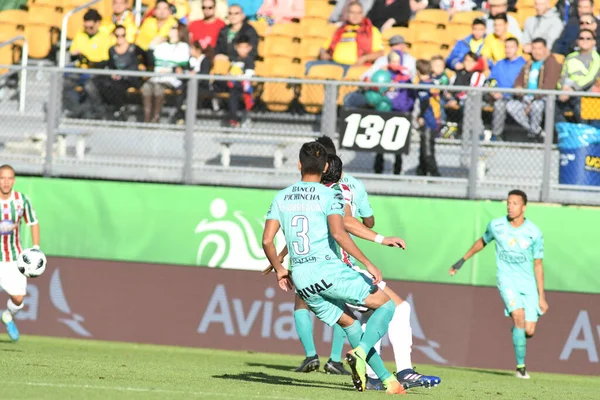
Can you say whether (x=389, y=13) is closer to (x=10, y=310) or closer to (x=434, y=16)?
(x=434, y=16)

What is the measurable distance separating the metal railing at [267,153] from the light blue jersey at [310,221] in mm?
6434

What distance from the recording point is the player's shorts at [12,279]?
1445 centimetres

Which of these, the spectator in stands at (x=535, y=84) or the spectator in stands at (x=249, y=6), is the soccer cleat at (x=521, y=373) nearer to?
the spectator in stands at (x=535, y=84)

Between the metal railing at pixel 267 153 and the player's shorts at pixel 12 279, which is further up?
the metal railing at pixel 267 153

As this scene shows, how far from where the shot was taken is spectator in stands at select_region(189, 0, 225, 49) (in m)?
18.8

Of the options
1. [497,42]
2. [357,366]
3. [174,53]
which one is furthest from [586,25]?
[357,366]

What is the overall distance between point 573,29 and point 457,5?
261 centimetres

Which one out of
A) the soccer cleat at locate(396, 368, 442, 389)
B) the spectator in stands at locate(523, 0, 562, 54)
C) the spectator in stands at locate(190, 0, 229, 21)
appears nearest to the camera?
the soccer cleat at locate(396, 368, 442, 389)

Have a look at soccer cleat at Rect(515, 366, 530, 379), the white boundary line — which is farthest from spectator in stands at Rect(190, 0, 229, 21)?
the white boundary line

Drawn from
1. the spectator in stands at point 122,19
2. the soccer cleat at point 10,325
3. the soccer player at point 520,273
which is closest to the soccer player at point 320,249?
the soccer player at point 520,273

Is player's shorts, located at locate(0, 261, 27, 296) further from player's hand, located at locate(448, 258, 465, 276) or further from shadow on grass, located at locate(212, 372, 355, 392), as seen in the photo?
player's hand, located at locate(448, 258, 465, 276)

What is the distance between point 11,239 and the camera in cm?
1458

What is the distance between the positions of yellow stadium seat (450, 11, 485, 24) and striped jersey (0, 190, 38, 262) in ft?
27.2

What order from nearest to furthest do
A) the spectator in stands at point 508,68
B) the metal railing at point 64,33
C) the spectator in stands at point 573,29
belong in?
1. the spectator in stands at point 508,68
2. the spectator in stands at point 573,29
3. the metal railing at point 64,33
